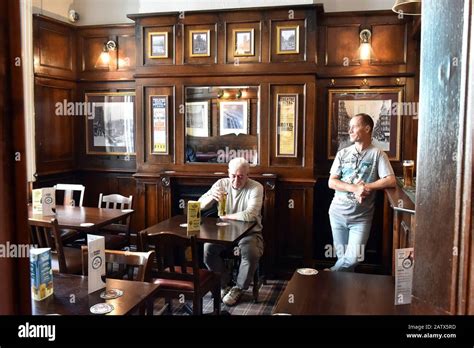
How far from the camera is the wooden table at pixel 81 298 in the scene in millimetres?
1888

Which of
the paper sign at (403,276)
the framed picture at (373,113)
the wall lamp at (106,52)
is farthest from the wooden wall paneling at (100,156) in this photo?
the paper sign at (403,276)

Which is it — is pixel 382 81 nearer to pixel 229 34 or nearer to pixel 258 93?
pixel 258 93

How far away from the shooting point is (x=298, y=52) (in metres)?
4.72

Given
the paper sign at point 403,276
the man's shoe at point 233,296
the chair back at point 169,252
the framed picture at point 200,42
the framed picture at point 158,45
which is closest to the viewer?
the paper sign at point 403,276

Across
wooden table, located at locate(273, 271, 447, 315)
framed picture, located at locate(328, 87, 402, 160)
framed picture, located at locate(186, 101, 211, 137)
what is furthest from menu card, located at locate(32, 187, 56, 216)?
framed picture, located at locate(328, 87, 402, 160)

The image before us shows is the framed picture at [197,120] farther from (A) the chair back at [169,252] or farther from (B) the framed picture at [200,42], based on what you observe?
(A) the chair back at [169,252]

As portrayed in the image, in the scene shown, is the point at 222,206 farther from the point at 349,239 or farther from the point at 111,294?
the point at 111,294

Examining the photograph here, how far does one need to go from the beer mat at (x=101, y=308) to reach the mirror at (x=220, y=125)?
3222mm

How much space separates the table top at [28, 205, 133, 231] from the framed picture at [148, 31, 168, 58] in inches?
75.3

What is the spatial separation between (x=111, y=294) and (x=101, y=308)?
0.17m

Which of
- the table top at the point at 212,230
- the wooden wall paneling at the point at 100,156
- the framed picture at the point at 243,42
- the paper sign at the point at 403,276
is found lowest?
the table top at the point at 212,230

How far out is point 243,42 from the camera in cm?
486

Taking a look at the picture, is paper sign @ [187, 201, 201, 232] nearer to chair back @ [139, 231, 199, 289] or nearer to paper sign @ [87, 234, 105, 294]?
chair back @ [139, 231, 199, 289]

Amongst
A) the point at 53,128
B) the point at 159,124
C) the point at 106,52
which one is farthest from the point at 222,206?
the point at 106,52
